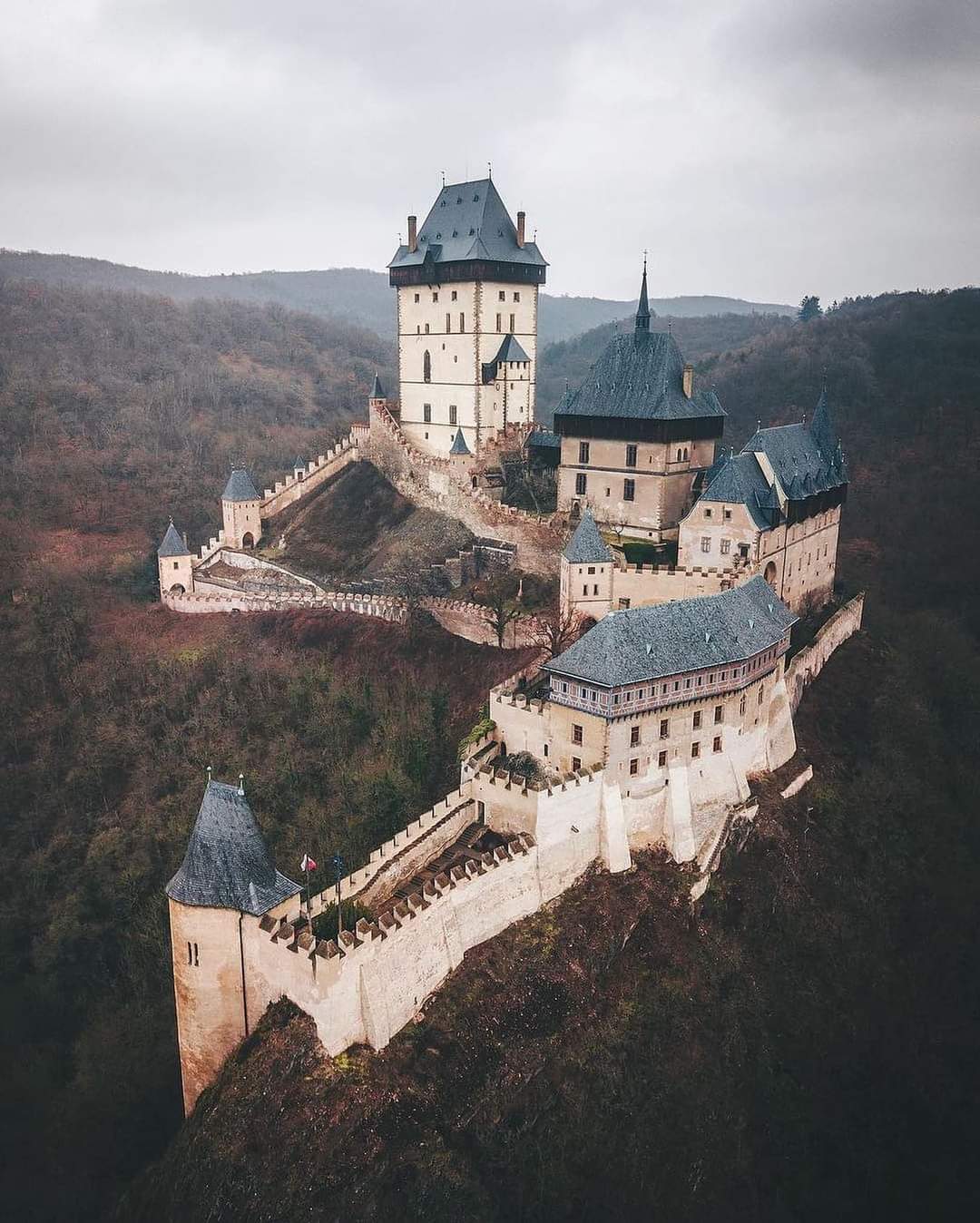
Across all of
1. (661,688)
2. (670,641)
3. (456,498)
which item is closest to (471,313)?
(456,498)

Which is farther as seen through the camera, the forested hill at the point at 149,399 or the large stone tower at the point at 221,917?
the forested hill at the point at 149,399

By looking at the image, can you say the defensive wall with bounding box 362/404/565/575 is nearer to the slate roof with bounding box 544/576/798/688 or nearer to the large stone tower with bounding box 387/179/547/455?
→ the large stone tower with bounding box 387/179/547/455

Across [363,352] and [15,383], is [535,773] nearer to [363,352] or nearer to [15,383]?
[15,383]

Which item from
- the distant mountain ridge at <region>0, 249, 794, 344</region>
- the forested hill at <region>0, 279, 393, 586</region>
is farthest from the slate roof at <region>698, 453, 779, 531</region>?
the distant mountain ridge at <region>0, 249, 794, 344</region>

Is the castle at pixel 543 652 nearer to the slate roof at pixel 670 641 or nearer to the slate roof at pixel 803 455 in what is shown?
the slate roof at pixel 670 641

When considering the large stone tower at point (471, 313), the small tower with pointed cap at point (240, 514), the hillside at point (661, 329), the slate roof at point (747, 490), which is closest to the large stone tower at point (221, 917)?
the slate roof at point (747, 490)

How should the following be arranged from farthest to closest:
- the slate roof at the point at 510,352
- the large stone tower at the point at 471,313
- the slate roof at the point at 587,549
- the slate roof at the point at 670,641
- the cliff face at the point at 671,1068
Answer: the slate roof at the point at 510,352 → the large stone tower at the point at 471,313 → the slate roof at the point at 587,549 → the slate roof at the point at 670,641 → the cliff face at the point at 671,1068

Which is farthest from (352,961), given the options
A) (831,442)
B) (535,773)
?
(831,442)

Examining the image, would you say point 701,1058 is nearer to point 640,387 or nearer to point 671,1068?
point 671,1068
